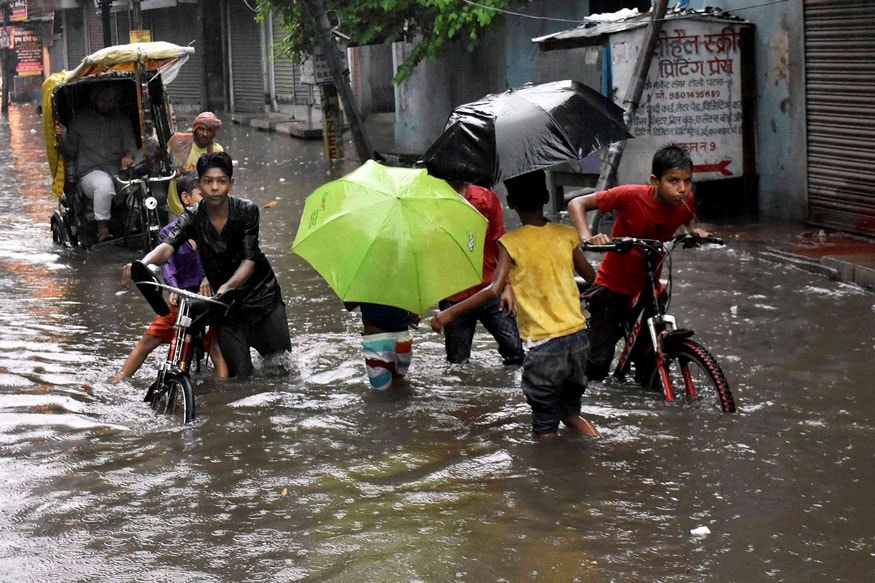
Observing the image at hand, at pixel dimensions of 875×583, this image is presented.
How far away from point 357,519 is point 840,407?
9.26 ft

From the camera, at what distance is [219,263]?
6773 mm

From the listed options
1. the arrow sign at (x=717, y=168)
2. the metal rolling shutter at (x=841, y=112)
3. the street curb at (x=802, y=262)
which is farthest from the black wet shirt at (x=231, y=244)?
the arrow sign at (x=717, y=168)

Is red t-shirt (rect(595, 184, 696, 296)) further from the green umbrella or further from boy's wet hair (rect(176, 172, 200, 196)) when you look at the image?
boy's wet hair (rect(176, 172, 200, 196))

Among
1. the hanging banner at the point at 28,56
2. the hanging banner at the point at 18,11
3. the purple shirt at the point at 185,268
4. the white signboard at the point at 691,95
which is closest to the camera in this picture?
the purple shirt at the point at 185,268

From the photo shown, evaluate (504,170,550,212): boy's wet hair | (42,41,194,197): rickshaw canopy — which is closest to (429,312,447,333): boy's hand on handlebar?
(504,170,550,212): boy's wet hair

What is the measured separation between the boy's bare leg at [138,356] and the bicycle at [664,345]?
290 cm

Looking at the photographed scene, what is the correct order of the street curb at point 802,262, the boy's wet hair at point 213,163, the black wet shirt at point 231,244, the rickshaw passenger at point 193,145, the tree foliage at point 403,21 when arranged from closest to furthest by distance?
1. the boy's wet hair at point 213,163
2. the black wet shirt at point 231,244
3. the street curb at point 802,262
4. the rickshaw passenger at point 193,145
5. the tree foliage at point 403,21

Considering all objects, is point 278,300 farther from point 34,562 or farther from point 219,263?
point 34,562

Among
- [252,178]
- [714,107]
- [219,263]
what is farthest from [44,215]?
[219,263]

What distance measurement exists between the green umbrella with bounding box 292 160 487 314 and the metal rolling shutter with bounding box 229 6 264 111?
2864cm

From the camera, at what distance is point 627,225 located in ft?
20.5

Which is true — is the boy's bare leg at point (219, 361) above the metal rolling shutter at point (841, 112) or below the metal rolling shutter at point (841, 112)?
below

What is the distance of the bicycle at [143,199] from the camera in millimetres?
11906

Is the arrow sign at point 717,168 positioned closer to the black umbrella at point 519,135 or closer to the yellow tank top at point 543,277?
the black umbrella at point 519,135
